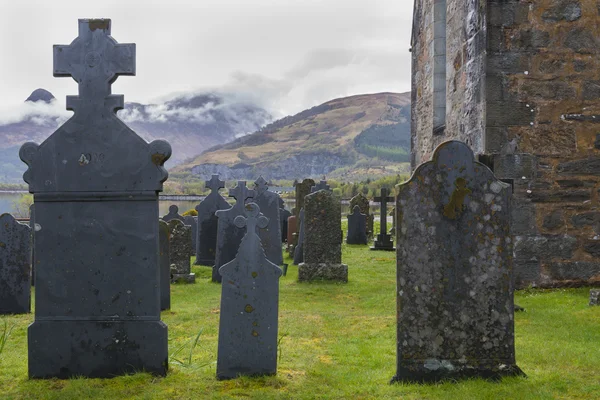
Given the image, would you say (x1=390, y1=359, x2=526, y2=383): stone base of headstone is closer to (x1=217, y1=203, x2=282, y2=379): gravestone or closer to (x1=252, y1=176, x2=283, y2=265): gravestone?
(x1=217, y1=203, x2=282, y2=379): gravestone

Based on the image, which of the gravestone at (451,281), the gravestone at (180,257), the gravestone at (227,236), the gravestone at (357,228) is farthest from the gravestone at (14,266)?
the gravestone at (357,228)

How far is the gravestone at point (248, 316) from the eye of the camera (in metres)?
5.44

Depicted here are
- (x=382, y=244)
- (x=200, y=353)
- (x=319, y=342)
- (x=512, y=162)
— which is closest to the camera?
(x=200, y=353)

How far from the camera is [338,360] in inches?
246

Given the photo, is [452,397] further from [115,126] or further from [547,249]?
[547,249]

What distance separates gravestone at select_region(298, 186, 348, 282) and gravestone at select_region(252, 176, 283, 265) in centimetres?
54

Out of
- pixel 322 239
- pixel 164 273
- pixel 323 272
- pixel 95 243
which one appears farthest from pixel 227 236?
pixel 95 243

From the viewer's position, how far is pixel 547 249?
10.1 metres

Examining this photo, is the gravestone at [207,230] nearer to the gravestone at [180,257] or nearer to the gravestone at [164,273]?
the gravestone at [180,257]

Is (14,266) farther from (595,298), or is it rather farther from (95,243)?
(595,298)

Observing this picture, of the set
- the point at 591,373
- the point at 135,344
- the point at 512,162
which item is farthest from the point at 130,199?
the point at 512,162

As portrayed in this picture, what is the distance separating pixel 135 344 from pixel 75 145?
5.92ft

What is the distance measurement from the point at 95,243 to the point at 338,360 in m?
→ 2.52

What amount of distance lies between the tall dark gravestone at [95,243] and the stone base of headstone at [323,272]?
719 centimetres
